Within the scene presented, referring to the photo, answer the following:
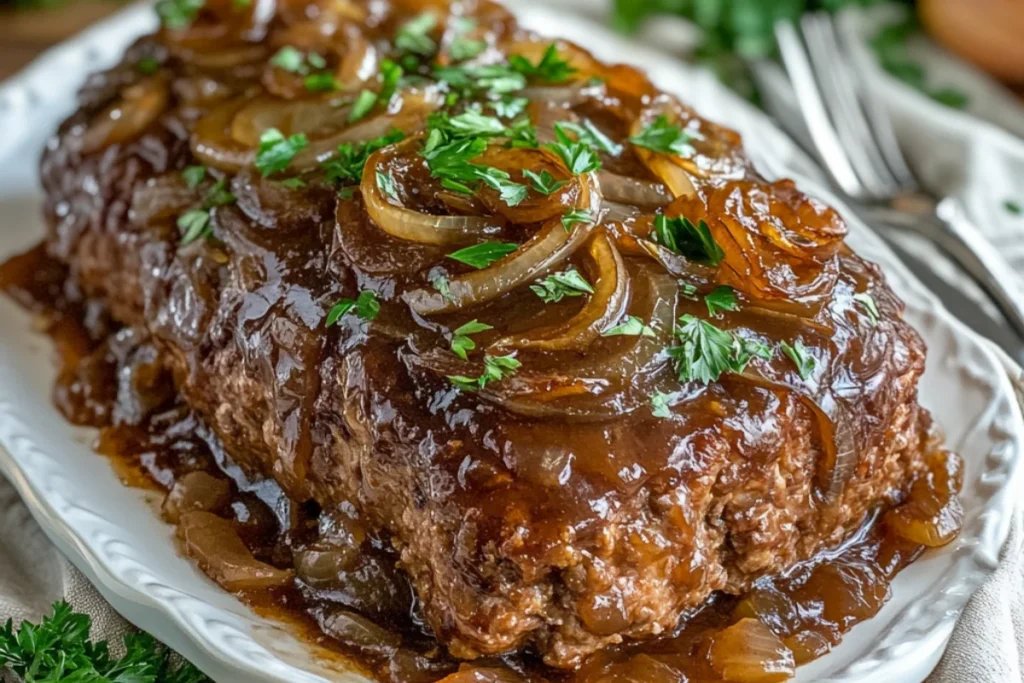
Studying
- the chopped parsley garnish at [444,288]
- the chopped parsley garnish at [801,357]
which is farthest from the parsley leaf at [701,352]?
the chopped parsley garnish at [444,288]

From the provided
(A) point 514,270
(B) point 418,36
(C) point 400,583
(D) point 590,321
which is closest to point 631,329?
(D) point 590,321

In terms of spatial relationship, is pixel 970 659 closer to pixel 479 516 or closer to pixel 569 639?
pixel 569 639

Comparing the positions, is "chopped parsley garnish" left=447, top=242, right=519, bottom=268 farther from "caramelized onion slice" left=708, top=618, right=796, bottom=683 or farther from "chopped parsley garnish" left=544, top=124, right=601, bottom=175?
"caramelized onion slice" left=708, top=618, right=796, bottom=683

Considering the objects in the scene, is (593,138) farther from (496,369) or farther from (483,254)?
(496,369)

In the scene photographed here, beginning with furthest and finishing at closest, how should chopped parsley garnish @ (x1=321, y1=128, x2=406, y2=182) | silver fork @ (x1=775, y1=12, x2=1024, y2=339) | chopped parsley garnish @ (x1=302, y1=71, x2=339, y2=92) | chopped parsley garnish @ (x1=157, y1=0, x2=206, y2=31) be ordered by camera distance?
silver fork @ (x1=775, y1=12, x2=1024, y2=339) < chopped parsley garnish @ (x1=157, y1=0, x2=206, y2=31) < chopped parsley garnish @ (x1=302, y1=71, x2=339, y2=92) < chopped parsley garnish @ (x1=321, y1=128, x2=406, y2=182)

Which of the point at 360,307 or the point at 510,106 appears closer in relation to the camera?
the point at 360,307

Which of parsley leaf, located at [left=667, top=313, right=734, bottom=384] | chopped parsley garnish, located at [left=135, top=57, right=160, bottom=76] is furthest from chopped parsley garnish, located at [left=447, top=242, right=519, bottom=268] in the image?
chopped parsley garnish, located at [left=135, top=57, right=160, bottom=76]

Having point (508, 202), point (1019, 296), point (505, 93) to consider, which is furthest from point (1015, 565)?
point (505, 93)
